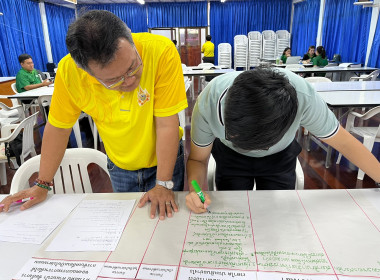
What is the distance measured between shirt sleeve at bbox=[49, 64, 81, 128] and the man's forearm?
31mm

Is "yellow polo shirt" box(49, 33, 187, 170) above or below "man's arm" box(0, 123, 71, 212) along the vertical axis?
above

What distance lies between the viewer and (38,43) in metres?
8.84

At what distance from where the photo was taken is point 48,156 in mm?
1094

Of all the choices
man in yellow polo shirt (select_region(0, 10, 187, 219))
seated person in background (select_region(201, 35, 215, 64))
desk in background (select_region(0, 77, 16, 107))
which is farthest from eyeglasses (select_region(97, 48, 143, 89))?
seated person in background (select_region(201, 35, 215, 64))

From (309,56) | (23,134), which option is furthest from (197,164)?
(309,56)

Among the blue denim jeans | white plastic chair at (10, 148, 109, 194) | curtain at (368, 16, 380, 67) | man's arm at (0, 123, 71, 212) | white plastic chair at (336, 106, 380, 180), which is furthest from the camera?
curtain at (368, 16, 380, 67)

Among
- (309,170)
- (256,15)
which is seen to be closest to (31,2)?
(256,15)

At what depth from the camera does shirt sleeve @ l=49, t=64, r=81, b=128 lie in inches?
39.2

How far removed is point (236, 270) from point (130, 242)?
33cm

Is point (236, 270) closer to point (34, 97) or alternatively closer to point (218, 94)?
point (218, 94)

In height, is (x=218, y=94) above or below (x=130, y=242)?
above

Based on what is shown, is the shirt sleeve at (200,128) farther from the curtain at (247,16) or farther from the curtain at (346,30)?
the curtain at (247,16)

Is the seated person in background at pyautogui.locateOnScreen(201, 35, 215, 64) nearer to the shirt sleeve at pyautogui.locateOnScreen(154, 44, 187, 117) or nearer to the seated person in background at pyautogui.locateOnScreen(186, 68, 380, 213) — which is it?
the seated person in background at pyautogui.locateOnScreen(186, 68, 380, 213)

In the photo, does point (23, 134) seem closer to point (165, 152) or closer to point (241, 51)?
point (165, 152)
